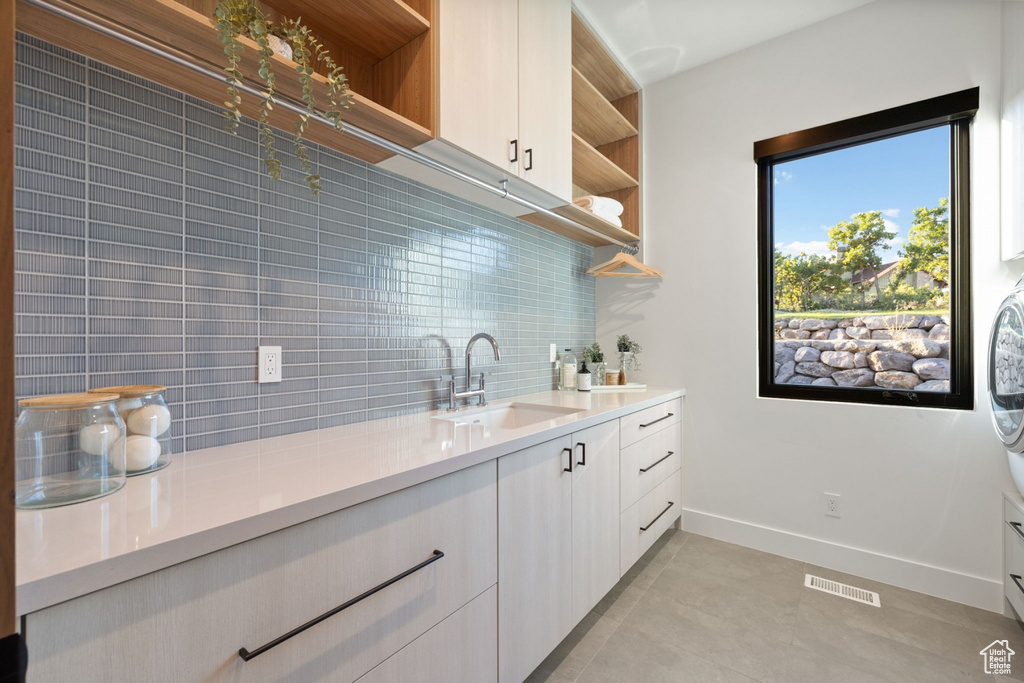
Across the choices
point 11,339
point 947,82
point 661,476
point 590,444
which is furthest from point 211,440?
point 947,82

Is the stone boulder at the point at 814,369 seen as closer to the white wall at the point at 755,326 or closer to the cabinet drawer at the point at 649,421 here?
the white wall at the point at 755,326

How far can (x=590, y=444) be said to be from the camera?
167cm

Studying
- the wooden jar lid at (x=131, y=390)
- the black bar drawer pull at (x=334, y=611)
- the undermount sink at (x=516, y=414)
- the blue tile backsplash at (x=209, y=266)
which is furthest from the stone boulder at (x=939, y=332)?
the wooden jar lid at (x=131, y=390)

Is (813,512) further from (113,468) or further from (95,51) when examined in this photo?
(95,51)

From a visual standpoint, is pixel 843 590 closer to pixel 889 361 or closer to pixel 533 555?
pixel 889 361

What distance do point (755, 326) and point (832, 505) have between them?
38.8 inches

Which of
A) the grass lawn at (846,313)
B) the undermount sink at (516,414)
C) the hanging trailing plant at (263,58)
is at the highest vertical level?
the hanging trailing plant at (263,58)

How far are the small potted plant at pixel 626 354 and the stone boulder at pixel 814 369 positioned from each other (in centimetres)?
87

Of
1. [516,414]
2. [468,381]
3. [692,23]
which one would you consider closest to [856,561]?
[516,414]

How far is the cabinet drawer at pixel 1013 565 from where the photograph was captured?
1.68m

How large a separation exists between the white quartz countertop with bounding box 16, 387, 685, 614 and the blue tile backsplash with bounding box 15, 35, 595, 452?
18 cm

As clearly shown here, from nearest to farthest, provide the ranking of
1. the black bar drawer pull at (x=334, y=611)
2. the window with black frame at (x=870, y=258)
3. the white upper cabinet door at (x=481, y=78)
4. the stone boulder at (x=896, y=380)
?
the black bar drawer pull at (x=334, y=611), the white upper cabinet door at (x=481, y=78), the window with black frame at (x=870, y=258), the stone boulder at (x=896, y=380)

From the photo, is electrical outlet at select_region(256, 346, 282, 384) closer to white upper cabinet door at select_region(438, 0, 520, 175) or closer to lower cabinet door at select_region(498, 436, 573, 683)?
lower cabinet door at select_region(498, 436, 573, 683)

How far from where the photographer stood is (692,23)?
2.32m
